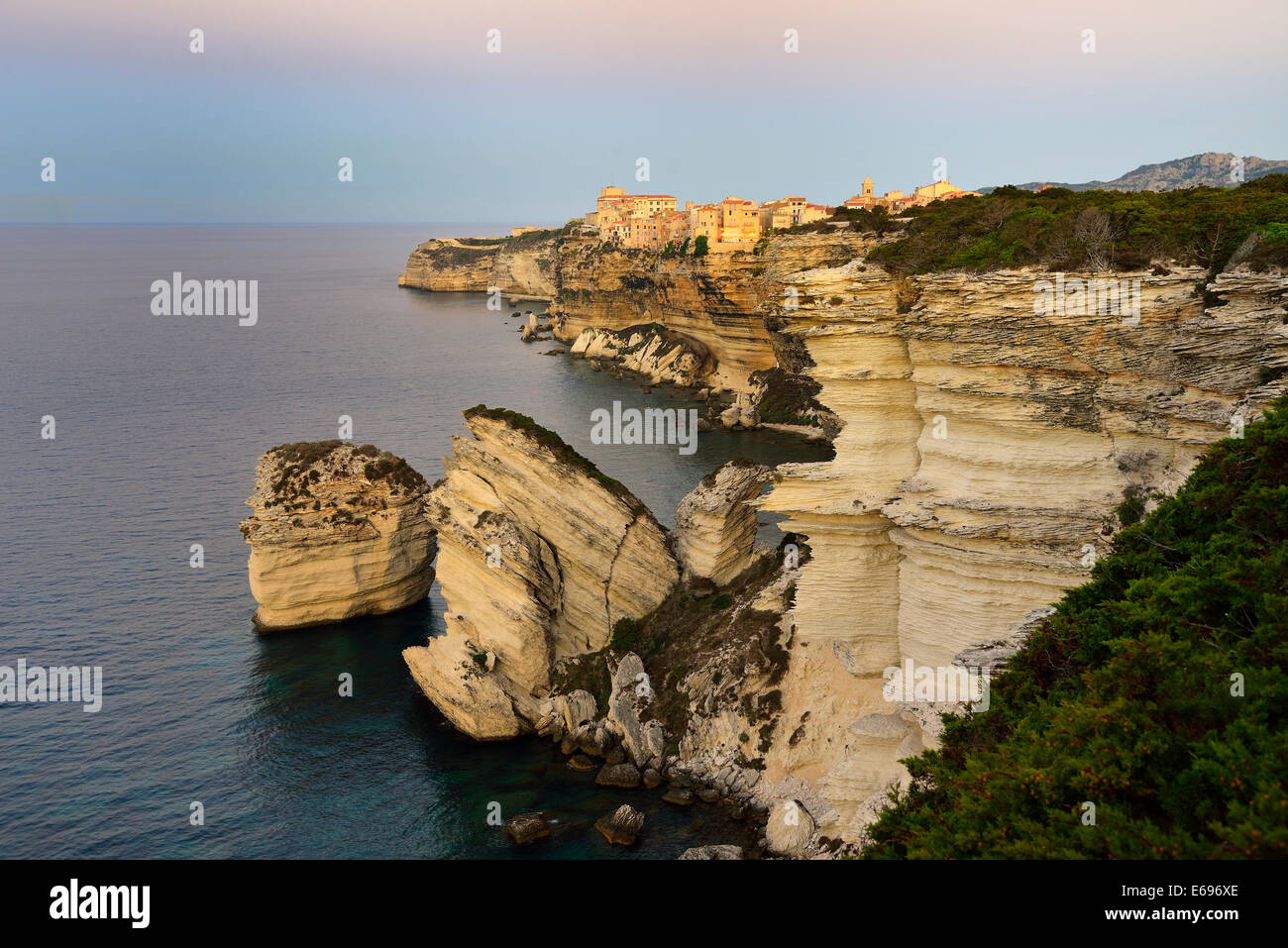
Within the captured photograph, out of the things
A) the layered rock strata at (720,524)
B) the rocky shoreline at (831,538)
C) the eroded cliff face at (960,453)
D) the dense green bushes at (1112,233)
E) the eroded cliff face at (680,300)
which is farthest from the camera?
the eroded cliff face at (680,300)

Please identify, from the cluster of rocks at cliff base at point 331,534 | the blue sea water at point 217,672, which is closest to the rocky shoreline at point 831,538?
the cluster of rocks at cliff base at point 331,534

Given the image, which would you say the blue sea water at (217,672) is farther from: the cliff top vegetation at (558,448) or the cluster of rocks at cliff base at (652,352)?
the cluster of rocks at cliff base at (652,352)

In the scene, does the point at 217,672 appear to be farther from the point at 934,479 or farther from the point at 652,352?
the point at 652,352

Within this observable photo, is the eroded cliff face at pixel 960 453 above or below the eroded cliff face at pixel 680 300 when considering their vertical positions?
below

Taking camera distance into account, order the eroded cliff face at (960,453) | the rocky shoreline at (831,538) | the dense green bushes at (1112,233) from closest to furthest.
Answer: the eroded cliff face at (960,453) → the dense green bushes at (1112,233) → the rocky shoreline at (831,538)
